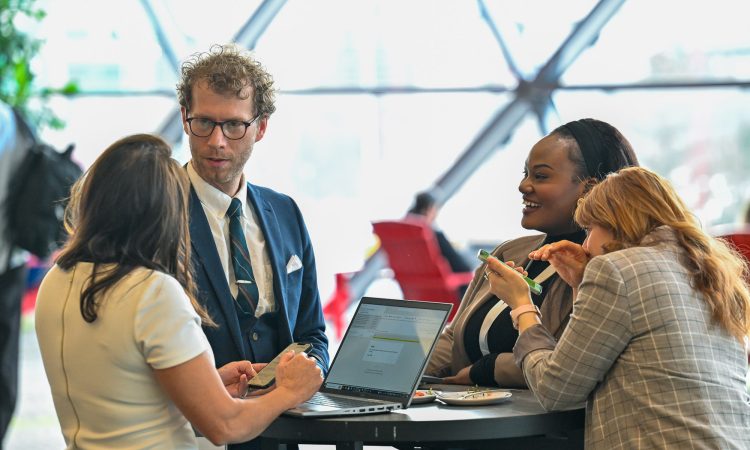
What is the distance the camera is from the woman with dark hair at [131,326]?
210 centimetres

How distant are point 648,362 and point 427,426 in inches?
18.6

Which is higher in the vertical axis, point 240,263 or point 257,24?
point 257,24

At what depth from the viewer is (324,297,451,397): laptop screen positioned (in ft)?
8.38

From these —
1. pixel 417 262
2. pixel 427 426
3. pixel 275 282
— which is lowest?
pixel 427 426

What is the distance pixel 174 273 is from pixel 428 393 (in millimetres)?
730

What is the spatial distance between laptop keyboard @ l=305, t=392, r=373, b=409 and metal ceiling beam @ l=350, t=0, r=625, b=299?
5.51 m

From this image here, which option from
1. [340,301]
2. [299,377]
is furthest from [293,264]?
[340,301]

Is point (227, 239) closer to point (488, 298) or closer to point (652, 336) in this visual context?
point (488, 298)

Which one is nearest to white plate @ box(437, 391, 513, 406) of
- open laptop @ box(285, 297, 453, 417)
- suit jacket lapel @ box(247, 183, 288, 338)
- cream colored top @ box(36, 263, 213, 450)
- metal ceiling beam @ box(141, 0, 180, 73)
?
open laptop @ box(285, 297, 453, 417)

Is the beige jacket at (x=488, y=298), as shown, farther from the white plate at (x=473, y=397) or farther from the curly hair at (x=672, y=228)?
the curly hair at (x=672, y=228)

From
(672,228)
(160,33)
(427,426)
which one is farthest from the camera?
(160,33)

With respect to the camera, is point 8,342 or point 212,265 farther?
point 8,342

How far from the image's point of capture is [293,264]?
298 centimetres

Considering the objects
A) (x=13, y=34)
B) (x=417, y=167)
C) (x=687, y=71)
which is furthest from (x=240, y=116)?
(x=417, y=167)
